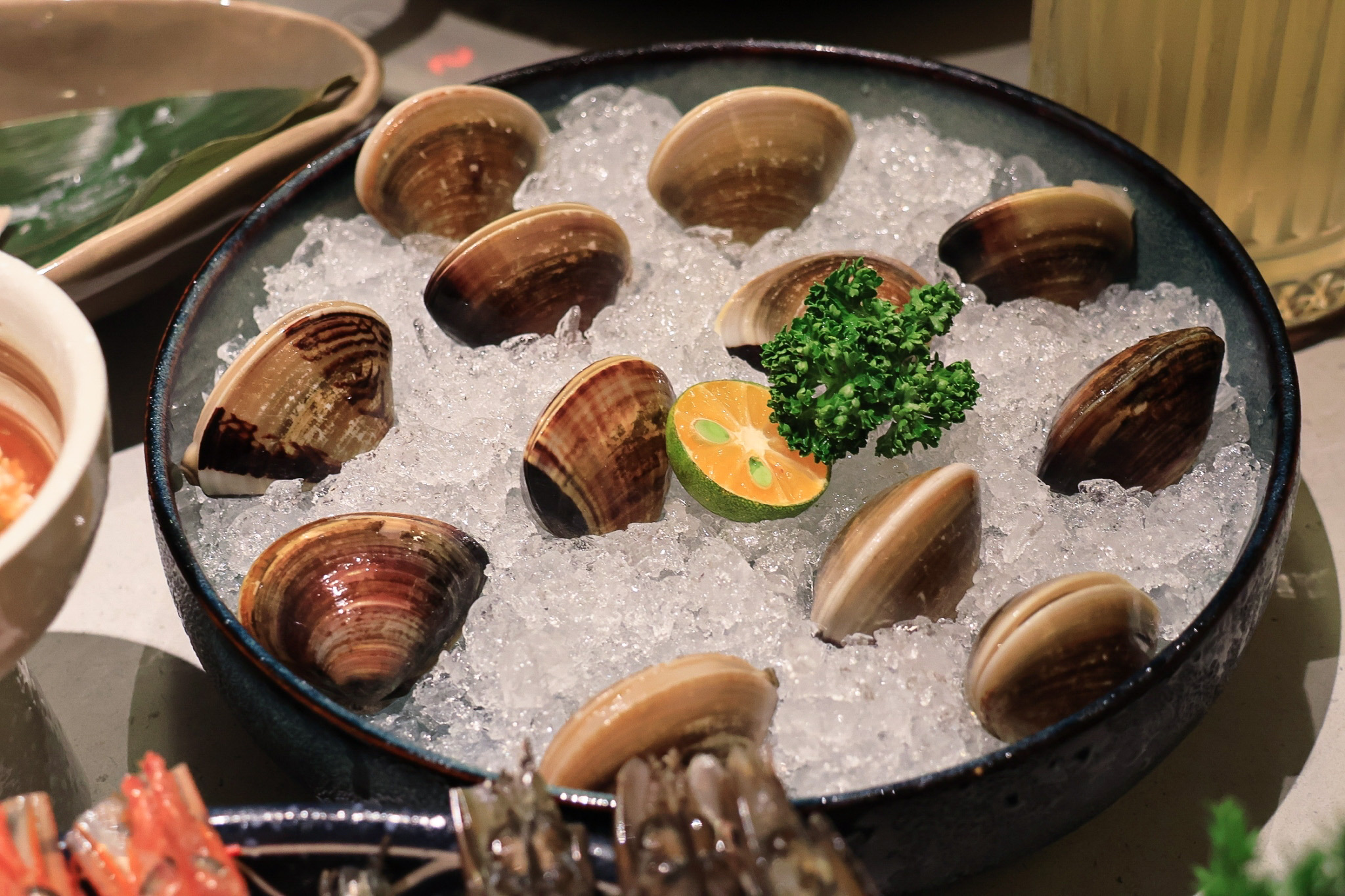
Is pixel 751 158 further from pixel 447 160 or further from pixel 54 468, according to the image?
pixel 54 468

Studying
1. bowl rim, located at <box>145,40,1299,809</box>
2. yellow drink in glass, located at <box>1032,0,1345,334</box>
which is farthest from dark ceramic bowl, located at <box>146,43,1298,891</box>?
yellow drink in glass, located at <box>1032,0,1345,334</box>

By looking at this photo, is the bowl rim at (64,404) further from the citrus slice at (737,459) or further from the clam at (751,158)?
the clam at (751,158)

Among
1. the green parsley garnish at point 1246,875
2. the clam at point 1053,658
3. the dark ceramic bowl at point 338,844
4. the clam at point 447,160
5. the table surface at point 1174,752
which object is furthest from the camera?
the clam at point 447,160

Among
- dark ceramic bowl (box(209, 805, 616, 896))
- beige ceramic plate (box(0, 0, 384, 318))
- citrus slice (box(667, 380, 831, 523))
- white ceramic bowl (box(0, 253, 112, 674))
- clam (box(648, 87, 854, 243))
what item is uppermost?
beige ceramic plate (box(0, 0, 384, 318))

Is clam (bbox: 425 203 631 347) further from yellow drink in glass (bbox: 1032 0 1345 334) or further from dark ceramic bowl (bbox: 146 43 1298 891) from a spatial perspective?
yellow drink in glass (bbox: 1032 0 1345 334)

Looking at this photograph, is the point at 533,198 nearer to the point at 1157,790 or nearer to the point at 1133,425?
the point at 1133,425

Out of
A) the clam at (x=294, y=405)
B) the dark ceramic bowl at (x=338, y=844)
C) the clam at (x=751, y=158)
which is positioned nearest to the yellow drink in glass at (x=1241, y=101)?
the clam at (x=751, y=158)

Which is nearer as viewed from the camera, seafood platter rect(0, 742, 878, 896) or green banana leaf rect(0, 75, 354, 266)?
seafood platter rect(0, 742, 878, 896)
